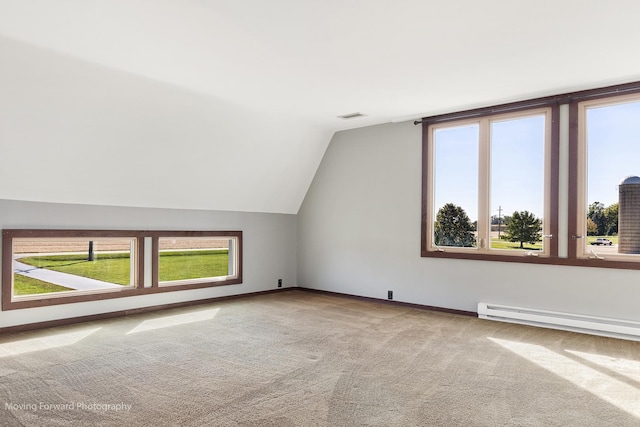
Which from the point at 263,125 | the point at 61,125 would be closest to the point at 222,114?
the point at 263,125

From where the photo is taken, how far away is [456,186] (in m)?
5.48

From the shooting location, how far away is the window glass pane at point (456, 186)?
5.34m

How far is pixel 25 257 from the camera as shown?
4.50 metres

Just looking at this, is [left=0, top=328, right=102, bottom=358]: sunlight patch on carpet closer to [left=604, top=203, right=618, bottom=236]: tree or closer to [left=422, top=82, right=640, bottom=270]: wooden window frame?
[left=422, top=82, right=640, bottom=270]: wooden window frame

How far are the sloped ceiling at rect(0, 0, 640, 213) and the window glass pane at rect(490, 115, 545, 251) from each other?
44cm

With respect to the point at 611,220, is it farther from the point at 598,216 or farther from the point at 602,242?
the point at 602,242

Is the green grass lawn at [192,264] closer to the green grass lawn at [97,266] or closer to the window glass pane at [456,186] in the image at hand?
the green grass lawn at [97,266]

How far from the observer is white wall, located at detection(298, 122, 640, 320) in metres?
4.51

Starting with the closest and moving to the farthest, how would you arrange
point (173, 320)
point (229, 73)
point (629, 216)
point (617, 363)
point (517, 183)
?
1. point (617, 363)
2. point (229, 73)
3. point (629, 216)
4. point (173, 320)
5. point (517, 183)

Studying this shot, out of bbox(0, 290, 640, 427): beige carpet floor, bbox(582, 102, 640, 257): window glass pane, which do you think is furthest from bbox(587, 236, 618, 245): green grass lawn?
bbox(0, 290, 640, 427): beige carpet floor

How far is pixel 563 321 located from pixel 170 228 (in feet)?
15.9

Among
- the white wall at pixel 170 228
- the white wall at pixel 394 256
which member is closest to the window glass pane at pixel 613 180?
the white wall at pixel 394 256

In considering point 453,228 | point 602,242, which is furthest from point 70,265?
point 602,242

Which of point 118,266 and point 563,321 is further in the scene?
point 118,266
